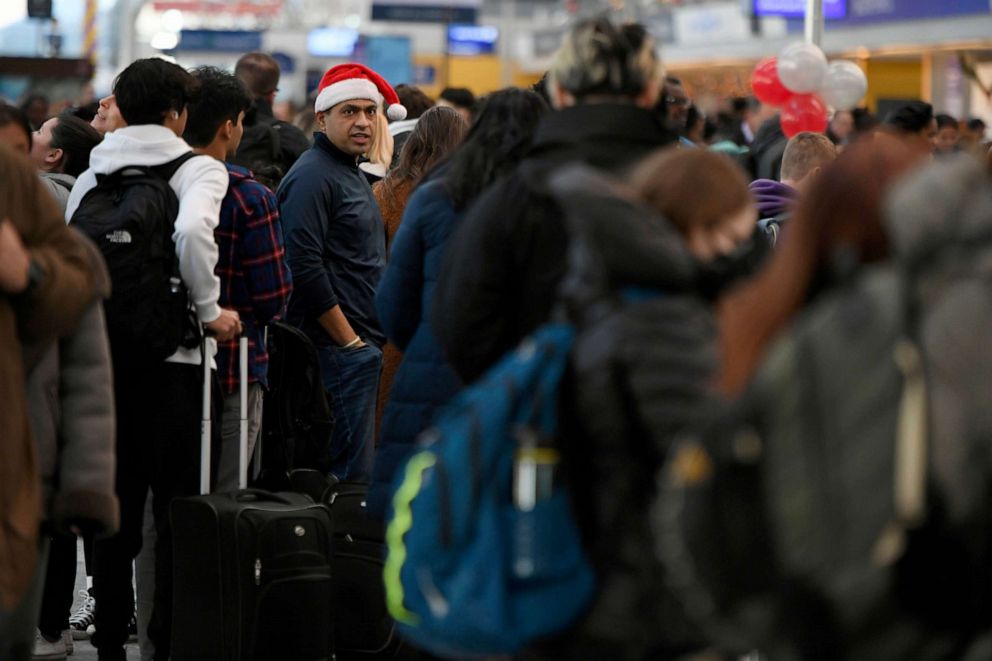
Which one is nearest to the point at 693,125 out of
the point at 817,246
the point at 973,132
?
the point at 973,132

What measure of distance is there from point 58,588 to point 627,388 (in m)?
4.10

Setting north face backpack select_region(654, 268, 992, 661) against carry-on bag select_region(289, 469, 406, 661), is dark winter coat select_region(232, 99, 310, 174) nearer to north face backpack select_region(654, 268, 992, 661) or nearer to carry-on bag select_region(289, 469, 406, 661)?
carry-on bag select_region(289, 469, 406, 661)

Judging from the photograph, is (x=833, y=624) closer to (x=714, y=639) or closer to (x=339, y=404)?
(x=714, y=639)

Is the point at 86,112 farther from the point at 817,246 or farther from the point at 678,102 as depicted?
the point at 817,246

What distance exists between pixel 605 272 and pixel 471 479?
17.3 inches

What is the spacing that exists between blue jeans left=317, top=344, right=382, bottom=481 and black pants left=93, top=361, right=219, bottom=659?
134 cm

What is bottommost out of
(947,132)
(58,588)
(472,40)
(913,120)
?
(58,588)

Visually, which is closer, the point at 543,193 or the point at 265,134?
the point at 543,193

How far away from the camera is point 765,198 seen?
7285mm

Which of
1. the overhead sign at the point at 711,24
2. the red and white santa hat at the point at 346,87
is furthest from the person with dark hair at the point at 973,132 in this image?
the overhead sign at the point at 711,24

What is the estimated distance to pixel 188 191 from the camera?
19.2 ft

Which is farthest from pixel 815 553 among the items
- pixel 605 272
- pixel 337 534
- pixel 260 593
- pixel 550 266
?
pixel 337 534

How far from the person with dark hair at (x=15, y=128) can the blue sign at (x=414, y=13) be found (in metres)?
25.4

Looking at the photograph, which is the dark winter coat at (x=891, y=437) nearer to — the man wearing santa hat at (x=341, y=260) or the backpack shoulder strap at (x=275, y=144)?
the man wearing santa hat at (x=341, y=260)
